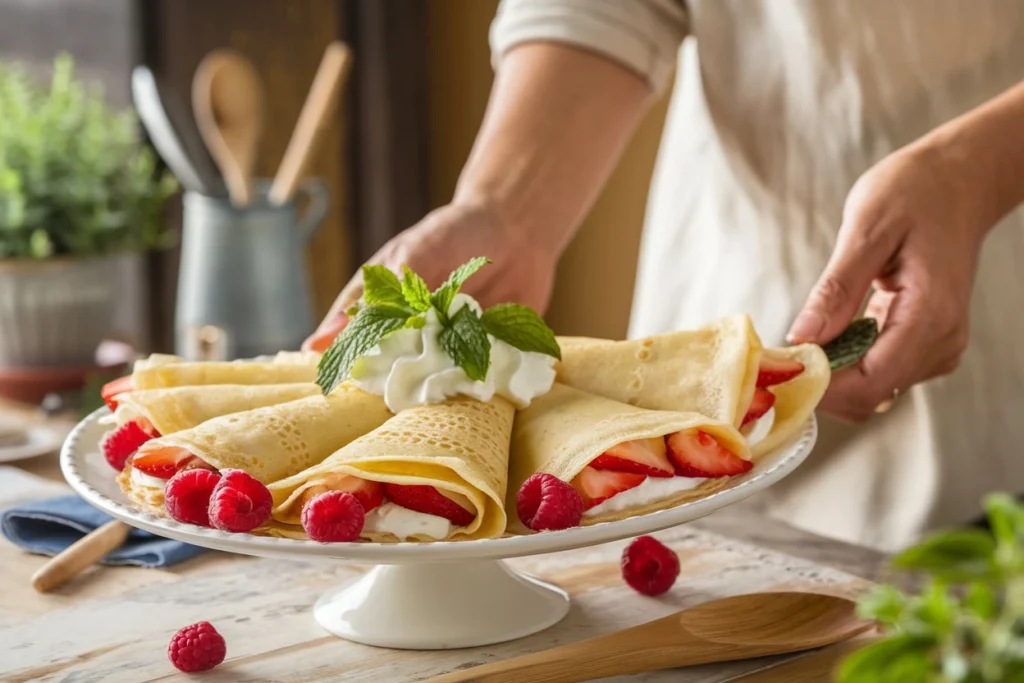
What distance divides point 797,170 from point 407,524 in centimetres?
100

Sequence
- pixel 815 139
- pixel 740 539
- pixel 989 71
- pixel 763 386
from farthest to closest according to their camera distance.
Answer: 1. pixel 815 139
2. pixel 989 71
3. pixel 740 539
4. pixel 763 386

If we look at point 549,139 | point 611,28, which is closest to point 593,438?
point 549,139

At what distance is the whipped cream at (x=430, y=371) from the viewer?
3.80ft

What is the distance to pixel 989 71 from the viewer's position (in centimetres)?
164

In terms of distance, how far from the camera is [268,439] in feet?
3.67

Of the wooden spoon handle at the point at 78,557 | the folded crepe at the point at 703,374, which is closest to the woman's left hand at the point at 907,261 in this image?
the folded crepe at the point at 703,374

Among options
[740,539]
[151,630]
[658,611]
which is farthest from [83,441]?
[740,539]

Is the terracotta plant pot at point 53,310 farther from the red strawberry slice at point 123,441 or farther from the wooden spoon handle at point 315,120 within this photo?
the red strawberry slice at point 123,441

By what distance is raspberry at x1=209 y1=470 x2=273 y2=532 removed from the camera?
95cm

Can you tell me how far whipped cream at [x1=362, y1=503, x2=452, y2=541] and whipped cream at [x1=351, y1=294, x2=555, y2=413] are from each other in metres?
0.18

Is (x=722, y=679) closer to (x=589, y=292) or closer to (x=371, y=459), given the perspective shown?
(x=371, y=459)

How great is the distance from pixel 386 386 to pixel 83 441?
0.31 metres

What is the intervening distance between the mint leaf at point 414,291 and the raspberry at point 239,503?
0.26 m

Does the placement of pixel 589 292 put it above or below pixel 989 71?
below
